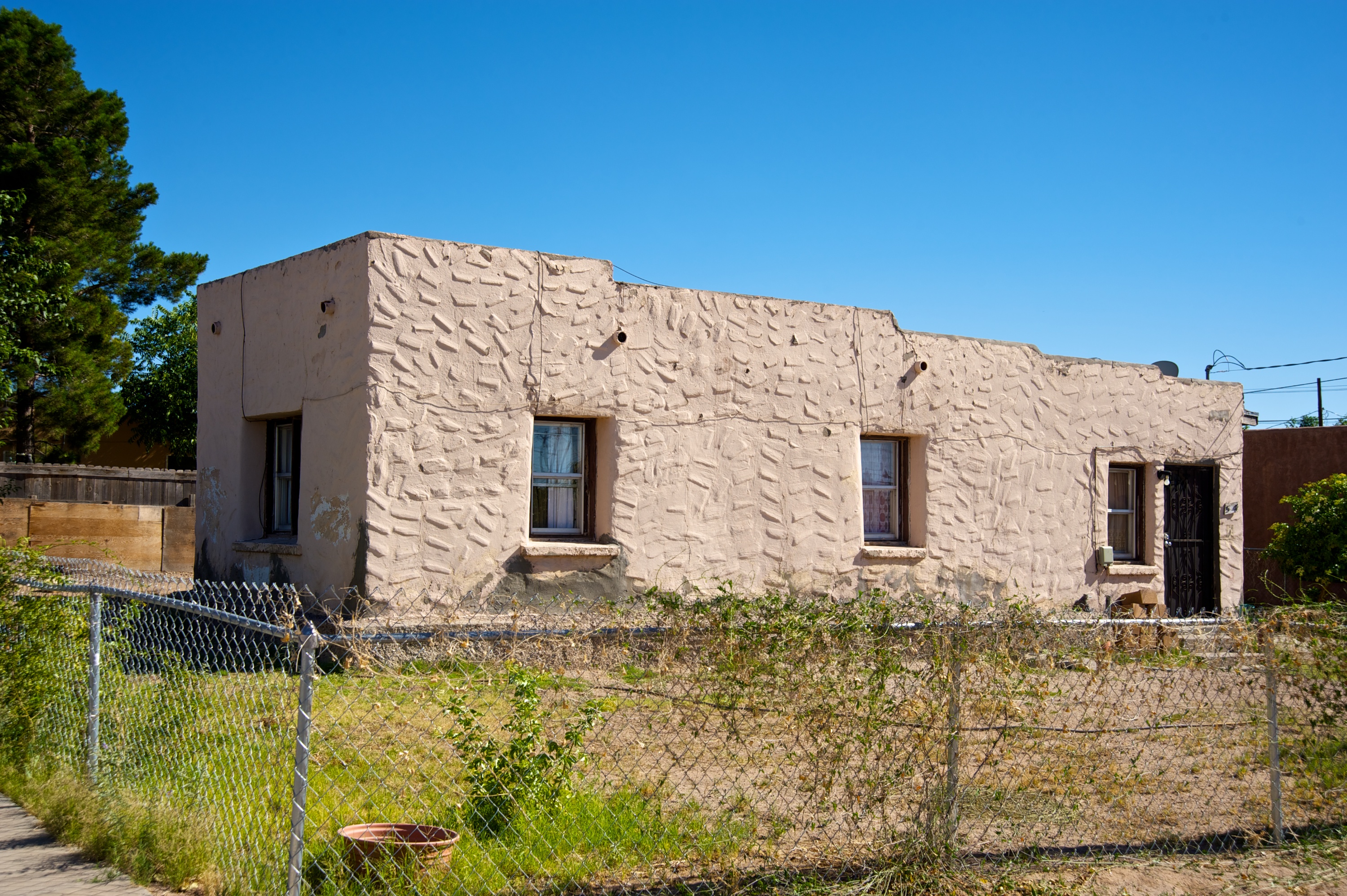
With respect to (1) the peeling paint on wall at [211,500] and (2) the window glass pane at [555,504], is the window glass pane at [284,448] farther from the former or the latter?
(2) the window glass pane at [555,504]

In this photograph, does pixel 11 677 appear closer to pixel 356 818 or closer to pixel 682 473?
pixel 356 818

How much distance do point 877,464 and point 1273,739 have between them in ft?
22.3

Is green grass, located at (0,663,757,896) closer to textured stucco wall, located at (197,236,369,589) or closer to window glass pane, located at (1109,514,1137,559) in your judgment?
textured stucco wall, located at (197,236,369,589)

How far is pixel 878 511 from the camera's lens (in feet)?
39.4

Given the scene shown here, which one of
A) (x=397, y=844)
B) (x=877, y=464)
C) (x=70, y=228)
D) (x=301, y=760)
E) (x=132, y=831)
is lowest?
(x=132, y=831)

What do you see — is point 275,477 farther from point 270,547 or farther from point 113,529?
point 113,529

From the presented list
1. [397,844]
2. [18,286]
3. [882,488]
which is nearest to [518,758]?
[397,844]

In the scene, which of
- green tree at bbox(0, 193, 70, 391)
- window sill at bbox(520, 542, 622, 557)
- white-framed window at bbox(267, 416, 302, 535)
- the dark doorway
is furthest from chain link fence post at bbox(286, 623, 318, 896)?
the dark doorway

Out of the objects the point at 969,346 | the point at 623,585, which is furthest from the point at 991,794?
the point at 969,346

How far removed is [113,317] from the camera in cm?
2420

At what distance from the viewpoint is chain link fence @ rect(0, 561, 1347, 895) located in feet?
14.2

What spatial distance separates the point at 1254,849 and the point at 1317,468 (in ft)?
56.8

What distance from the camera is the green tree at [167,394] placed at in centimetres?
2709

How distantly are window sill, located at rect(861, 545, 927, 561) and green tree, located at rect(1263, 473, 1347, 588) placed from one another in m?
5.91
